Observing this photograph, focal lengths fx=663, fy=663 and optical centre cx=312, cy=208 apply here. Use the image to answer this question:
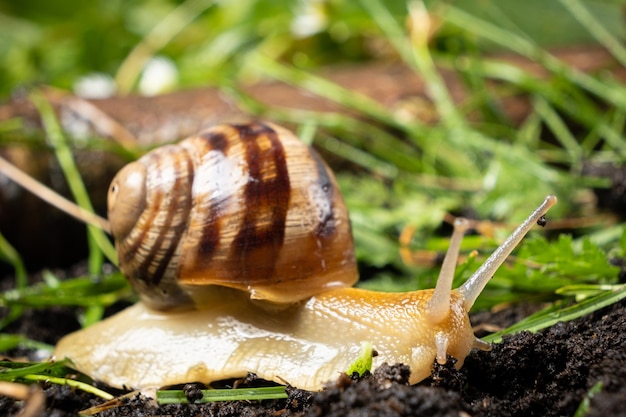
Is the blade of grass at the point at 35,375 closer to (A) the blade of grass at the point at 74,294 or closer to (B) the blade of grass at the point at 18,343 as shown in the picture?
(B) the blade of grass at the point at 18,343

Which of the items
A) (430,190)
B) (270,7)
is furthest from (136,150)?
(270,7)

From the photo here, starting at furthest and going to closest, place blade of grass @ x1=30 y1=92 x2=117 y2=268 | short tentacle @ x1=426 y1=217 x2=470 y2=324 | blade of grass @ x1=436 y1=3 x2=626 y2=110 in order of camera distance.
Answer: blade of grass @ x1=436 y1=3 x2=626 y2=110, blade of grass @ x1=30 y1=92 x2=117 y2=268, short tentacle @ x1=426 y1=217 x2=470 y2=324

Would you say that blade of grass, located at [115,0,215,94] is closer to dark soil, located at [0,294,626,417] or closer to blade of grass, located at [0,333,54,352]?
blade of grass, located at [0,333,54,352]

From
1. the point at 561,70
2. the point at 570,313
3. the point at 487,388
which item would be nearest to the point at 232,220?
the point at 487,388

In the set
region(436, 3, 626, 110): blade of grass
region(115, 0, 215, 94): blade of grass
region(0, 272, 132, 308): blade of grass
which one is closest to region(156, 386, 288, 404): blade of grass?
region(0, 272, 132, 308): blade of grass

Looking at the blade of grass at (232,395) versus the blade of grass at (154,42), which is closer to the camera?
the blade of grass at (232,395)

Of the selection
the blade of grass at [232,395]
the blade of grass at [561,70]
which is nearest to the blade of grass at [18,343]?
the blade of grass at [232,395]

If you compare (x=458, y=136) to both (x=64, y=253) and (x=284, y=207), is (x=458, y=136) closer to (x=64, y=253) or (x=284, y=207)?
(x=284, y=207)

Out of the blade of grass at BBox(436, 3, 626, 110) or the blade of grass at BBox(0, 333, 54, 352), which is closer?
the blade of grass at BBox(0, 333, 54, 352)
